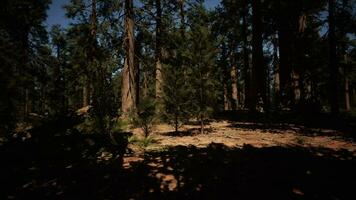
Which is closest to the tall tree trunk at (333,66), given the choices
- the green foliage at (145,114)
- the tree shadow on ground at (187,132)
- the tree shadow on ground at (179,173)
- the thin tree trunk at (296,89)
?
the thin tree trunk at (296,89)

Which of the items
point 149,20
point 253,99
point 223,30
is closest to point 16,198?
point 149,20

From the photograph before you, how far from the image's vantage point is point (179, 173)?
6.45 meters

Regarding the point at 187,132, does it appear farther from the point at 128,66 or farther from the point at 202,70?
the point at 128,66

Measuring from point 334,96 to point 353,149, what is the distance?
853cm

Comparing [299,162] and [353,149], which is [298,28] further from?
[299,162]

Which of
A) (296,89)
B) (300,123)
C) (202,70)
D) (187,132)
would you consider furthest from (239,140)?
(296,89)

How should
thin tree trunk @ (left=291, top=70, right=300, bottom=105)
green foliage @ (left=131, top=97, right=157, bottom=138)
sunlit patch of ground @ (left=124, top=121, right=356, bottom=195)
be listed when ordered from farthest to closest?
thin tree trunk @ (left=291, top=70, right=300, bottom=105) < green foliage @ (left=131, top=97, right=157, bottom=138) < sunlit patch of ground @ (left=124, top=121, right=356, bottom=195)

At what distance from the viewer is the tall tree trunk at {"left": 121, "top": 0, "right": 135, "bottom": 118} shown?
494 inches

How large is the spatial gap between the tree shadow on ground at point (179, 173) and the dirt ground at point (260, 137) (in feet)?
2.40

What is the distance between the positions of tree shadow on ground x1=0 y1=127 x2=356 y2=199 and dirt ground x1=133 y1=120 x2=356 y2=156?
2.40ft

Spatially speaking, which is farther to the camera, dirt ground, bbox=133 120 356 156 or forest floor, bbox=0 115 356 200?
dirt ground, bbox=133 120 356 156

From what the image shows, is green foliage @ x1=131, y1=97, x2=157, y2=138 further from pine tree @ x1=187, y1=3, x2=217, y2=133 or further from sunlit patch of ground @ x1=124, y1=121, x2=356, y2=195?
pine tree @ x1=187, y1=3, x2=217, y2=133

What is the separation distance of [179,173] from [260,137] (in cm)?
447

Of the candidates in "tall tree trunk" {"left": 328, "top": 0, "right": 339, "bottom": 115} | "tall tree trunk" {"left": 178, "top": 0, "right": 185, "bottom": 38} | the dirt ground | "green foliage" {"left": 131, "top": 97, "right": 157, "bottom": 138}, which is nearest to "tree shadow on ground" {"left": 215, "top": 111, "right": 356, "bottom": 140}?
the dirt ground
